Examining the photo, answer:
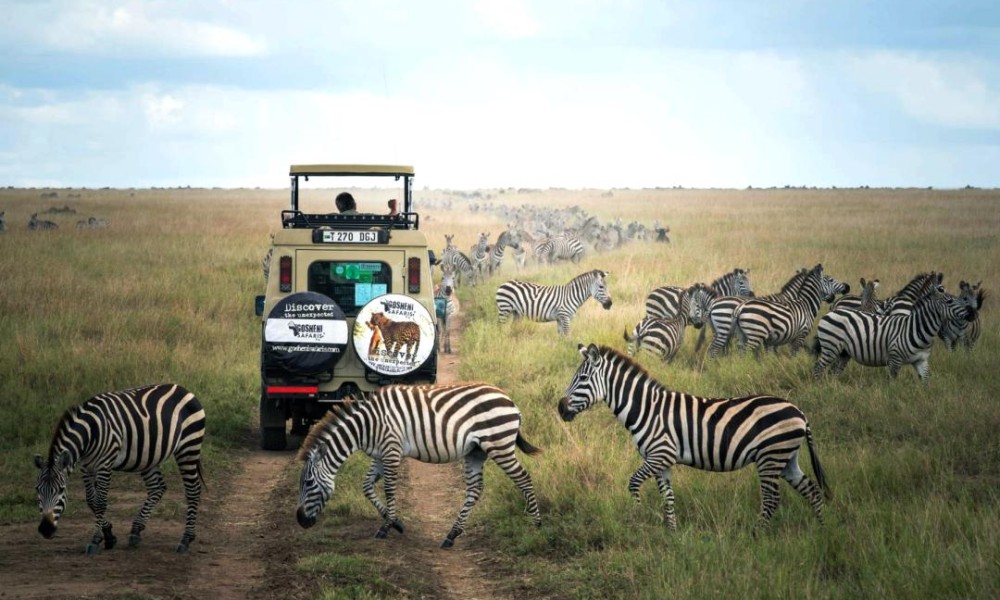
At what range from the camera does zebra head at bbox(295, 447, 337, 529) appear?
7738 mm

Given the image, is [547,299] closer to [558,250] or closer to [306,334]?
[306,334]

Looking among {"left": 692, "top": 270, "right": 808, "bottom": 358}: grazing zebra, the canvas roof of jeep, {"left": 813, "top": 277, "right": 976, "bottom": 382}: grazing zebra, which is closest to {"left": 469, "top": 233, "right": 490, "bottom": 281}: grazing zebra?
{"left": 692, "top": 270, "right": 808, "bottom": 358}: grazing zebra

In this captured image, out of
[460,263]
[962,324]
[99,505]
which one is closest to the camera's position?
[99,505]

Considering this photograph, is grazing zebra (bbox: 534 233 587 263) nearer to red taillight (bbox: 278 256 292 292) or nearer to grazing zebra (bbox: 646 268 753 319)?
grazing zebra (bbox: 646 268 753 319)

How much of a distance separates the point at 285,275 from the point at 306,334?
989 mm

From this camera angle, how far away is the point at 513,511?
344 inches

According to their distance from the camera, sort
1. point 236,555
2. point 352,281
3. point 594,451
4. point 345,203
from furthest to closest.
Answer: point 345,203
point 352,281
point 594,451
point 236,555

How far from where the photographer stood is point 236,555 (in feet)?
25.5

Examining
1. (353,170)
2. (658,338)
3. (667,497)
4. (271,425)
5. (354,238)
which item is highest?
(353,170)

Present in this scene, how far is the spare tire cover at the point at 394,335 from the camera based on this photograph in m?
10.1

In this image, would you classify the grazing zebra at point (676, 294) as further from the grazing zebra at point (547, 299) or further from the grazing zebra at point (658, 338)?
the grazing zebra at point (547, 299)

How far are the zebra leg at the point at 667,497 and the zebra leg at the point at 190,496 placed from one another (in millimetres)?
3432

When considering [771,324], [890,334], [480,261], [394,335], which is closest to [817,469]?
[394,335]

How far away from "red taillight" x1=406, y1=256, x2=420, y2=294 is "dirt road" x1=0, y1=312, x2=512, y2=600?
2.09 meters
